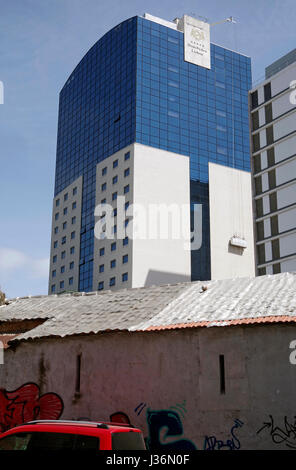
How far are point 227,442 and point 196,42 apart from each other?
297 feet

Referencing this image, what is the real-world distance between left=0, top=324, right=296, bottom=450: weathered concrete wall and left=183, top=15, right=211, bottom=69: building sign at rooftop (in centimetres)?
8311

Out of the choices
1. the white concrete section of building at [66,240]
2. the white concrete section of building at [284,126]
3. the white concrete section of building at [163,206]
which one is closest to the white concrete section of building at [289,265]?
the white concrete section of building at [284,126]

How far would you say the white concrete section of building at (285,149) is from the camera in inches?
2704

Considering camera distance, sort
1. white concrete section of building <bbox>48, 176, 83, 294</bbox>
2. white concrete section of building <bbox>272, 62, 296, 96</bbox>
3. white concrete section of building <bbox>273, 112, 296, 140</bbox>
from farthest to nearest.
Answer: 1. white concrete section of building <bbox>48, 176, 83, 294</bbox>
2. white concrete section of building <bbox>273, 112, 296, 140</bbox>
3. white concrete section of building <bbox>272, 62, 296, 96</bbox>

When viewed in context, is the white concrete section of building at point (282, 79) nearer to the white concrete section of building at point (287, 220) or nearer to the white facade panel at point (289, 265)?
the white concrete section of building at point (287, 220)

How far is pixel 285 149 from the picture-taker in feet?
228

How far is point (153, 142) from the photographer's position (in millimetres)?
85438

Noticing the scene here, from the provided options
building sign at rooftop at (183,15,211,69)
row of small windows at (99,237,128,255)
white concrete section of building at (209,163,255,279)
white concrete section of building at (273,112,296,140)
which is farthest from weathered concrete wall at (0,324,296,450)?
building sign at rooftop at (183,15,211,69)

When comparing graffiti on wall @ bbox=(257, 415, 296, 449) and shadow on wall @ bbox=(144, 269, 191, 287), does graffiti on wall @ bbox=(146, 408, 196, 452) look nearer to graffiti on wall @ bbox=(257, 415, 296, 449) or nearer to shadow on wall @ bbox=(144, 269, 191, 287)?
graffiti on wall @ bbox=(257, 415, 296, 449)

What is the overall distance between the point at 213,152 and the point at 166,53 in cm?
1846

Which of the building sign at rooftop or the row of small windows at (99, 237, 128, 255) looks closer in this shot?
the row of small windows at (99, 237, 128, 255)

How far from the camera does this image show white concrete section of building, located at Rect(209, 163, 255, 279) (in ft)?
285

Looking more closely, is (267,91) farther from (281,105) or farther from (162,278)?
(162,278)
